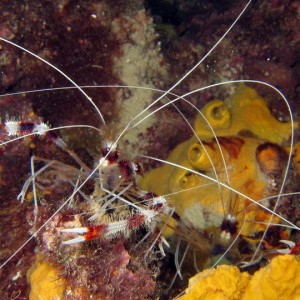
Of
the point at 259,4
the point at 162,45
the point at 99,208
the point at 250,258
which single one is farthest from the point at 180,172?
the point at 259,4

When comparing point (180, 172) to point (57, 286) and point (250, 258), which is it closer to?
point (250, 258)

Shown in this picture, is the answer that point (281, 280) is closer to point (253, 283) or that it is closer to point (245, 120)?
point (253, 283)

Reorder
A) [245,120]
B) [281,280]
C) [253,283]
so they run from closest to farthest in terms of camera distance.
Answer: [281,280], [253,283], [245,120]

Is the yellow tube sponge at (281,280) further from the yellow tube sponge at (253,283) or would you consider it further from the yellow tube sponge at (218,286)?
the yellow tube sponge at (218,286)

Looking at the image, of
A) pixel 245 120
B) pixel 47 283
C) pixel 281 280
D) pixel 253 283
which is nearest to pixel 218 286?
pixel 253 283

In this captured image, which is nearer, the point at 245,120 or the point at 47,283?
the point at 47,283

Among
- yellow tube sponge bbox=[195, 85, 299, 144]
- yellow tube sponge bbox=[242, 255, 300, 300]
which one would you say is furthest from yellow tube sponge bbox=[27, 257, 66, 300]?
yellow tube sponge bbox=[195, 85, 299, 144]
